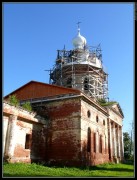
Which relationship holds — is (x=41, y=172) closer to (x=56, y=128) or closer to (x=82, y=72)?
(x=56, y=128)

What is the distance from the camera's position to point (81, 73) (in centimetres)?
3175

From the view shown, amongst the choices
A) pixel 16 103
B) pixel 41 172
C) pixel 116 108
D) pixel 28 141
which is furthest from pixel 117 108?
pixel 41 172

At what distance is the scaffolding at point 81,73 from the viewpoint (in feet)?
103

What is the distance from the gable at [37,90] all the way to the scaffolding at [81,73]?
25.8 ft

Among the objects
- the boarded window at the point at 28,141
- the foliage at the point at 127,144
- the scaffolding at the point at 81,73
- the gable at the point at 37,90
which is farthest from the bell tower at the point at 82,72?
the foliage at the point at 127,144

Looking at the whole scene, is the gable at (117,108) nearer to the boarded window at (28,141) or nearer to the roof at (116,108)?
the roof at (116,108)

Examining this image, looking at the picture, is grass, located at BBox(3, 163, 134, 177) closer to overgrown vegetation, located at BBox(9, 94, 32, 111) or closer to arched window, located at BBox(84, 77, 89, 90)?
overgrown vegetation, located at BBox(9, 94, 32, 111)

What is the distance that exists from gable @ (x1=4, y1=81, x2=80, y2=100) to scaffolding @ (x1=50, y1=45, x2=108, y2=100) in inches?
310

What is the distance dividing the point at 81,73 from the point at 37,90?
370 inches

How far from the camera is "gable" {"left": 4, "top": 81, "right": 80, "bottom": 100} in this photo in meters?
22.5

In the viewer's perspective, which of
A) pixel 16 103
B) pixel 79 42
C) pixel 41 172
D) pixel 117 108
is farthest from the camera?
pixel 79 42

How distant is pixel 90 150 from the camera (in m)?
22.8

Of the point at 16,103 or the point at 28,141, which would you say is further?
the point at 28,141

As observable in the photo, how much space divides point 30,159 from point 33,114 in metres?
3.36
